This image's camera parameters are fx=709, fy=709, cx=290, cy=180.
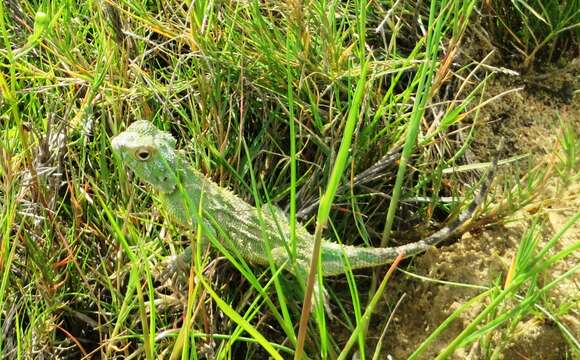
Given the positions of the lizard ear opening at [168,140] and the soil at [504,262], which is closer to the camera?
the soil at [504,262]

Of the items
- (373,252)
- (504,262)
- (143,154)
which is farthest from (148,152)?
(504,262)

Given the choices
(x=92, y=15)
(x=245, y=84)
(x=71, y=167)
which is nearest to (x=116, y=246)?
(x=71, y=167)

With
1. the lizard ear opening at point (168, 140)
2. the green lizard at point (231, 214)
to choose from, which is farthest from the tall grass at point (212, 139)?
the lizard ear opening at point (168, 140)

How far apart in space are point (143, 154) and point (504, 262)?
4.41 ft

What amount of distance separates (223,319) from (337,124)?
2.94 feet

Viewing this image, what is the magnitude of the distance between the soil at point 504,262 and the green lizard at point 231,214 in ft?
0.49

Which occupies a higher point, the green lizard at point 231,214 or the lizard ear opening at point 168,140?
the lizard ear opening at point 168,140

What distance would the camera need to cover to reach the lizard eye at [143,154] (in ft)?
8.09

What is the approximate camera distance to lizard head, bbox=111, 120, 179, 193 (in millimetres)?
2463

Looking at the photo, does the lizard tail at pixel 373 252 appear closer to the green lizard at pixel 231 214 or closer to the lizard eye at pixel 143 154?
the green lizard at pixel 231 214

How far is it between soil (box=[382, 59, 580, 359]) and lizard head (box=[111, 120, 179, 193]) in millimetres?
925

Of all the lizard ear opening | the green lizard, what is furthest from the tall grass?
the lizard ear opening

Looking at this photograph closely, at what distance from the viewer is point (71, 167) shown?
272 cm

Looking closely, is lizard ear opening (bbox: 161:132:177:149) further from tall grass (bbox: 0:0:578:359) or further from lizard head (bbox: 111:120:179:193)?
tall grass (bbox: 0:0:578:359)
